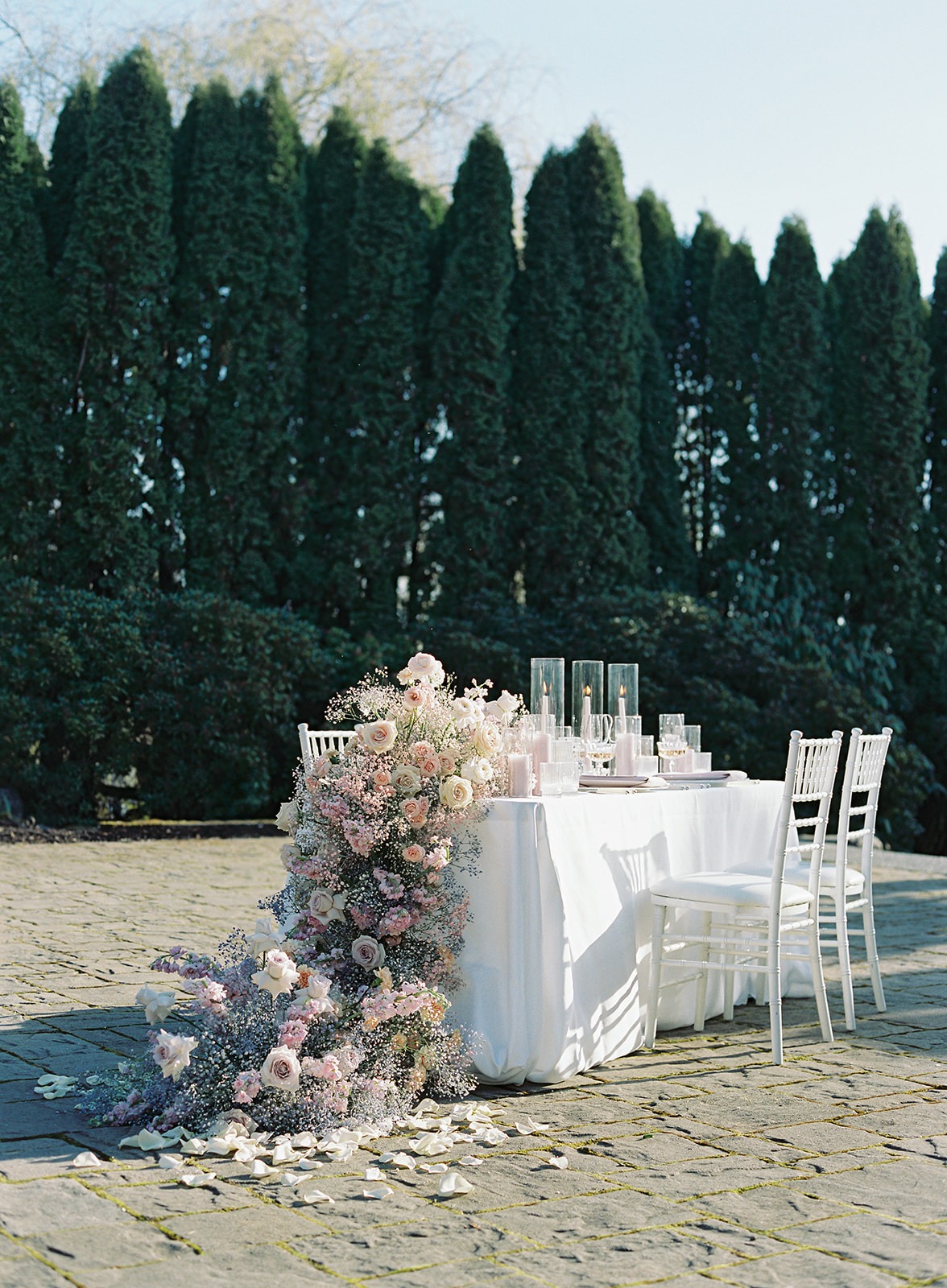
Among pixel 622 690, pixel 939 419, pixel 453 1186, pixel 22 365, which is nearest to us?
pixel 453 1186

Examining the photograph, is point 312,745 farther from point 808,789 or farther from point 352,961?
point 808,789

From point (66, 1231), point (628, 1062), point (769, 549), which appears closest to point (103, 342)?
point (769, 549)

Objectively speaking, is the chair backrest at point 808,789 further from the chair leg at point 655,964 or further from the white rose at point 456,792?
the white rose at point 456,792

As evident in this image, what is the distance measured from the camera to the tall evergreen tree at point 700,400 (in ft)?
58.3

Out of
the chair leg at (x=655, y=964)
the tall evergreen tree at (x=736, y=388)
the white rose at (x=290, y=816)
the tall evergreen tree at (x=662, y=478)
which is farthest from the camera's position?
the tall evergreen tree at (x=736, y=388)

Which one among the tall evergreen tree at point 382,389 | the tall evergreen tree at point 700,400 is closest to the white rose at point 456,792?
the tall evergreen tree at point 382,389

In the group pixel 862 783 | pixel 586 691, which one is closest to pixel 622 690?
pixel 586 691

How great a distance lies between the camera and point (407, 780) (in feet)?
16.1

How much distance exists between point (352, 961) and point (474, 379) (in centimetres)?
1143

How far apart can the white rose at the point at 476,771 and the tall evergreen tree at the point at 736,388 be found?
12.9 meters

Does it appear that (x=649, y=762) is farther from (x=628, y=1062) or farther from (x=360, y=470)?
(x=360, y=470)

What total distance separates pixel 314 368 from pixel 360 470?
1.29 metres

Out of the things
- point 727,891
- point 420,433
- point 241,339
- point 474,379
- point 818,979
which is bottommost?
point 818,979

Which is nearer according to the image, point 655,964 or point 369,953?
point 369,953
